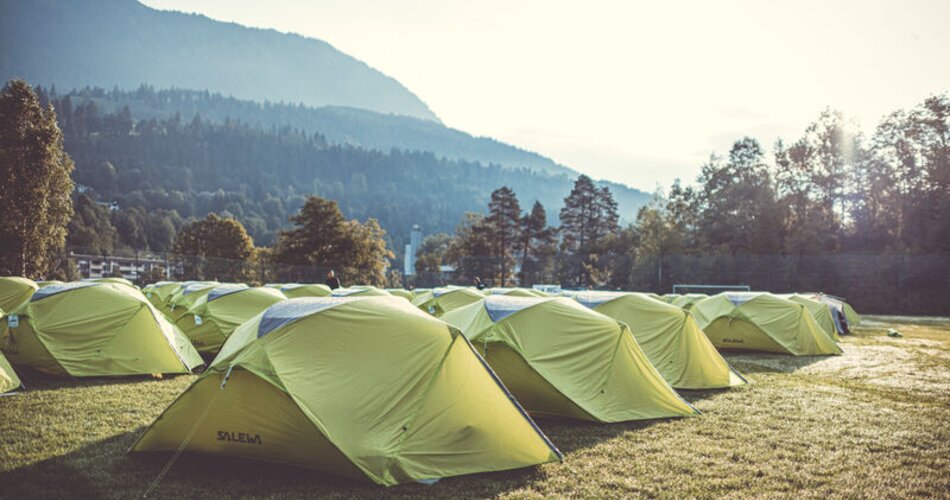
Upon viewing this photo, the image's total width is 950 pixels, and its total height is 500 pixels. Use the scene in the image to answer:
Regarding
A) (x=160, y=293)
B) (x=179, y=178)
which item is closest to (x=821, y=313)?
(x=160, y=293)

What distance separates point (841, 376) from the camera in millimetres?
12531

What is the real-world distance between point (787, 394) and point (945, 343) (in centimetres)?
1404

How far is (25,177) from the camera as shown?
1118 inches

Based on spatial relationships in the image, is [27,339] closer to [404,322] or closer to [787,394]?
[404,322]

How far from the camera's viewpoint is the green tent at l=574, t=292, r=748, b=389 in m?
10.6

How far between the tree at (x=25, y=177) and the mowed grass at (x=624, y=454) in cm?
2273

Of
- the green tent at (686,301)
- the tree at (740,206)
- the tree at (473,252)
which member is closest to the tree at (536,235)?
the tree at (473,252)

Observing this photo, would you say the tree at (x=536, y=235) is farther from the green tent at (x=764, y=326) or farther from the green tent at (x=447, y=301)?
the green tent at (x=764, y=326)

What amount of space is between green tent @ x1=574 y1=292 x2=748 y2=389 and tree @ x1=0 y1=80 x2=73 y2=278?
94.5ft

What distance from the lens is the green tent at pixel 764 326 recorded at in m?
16.2

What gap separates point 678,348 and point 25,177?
101 feet

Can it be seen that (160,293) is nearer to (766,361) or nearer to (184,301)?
(184,301)

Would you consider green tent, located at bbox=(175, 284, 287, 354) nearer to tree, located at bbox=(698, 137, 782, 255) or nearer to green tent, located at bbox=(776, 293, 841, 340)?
green tent, located at bbox=(776, 293, 841, 340)

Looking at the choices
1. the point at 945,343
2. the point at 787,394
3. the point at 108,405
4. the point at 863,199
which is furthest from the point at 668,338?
the point at 863,199
